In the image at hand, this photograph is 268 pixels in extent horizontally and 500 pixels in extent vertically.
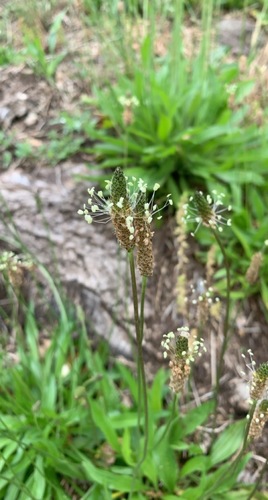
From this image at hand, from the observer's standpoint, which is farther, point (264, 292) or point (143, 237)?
point (264, 292)

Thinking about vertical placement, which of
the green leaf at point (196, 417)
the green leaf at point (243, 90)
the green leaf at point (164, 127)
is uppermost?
the green leaf at point (243, 90)

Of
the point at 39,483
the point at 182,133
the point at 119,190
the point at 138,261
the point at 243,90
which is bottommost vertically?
the point at 39,483

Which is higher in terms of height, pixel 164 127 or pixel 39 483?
pixel 164 127

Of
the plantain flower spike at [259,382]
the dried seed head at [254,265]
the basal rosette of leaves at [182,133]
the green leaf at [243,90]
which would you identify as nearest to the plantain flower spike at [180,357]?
the plantain flower spike at [259,382]

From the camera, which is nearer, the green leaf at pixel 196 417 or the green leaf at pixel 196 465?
the green leaf at pixel 196 465

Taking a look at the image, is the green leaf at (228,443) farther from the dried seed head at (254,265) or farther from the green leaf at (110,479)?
the dried seed head at (254,265)

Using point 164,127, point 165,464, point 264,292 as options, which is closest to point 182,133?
point 164,127

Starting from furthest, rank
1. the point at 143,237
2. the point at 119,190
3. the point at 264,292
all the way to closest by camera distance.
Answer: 1. the point at 264,292
2. the point at 143,237
3. the point at 119,190

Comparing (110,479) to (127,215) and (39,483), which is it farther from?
(127,215)
